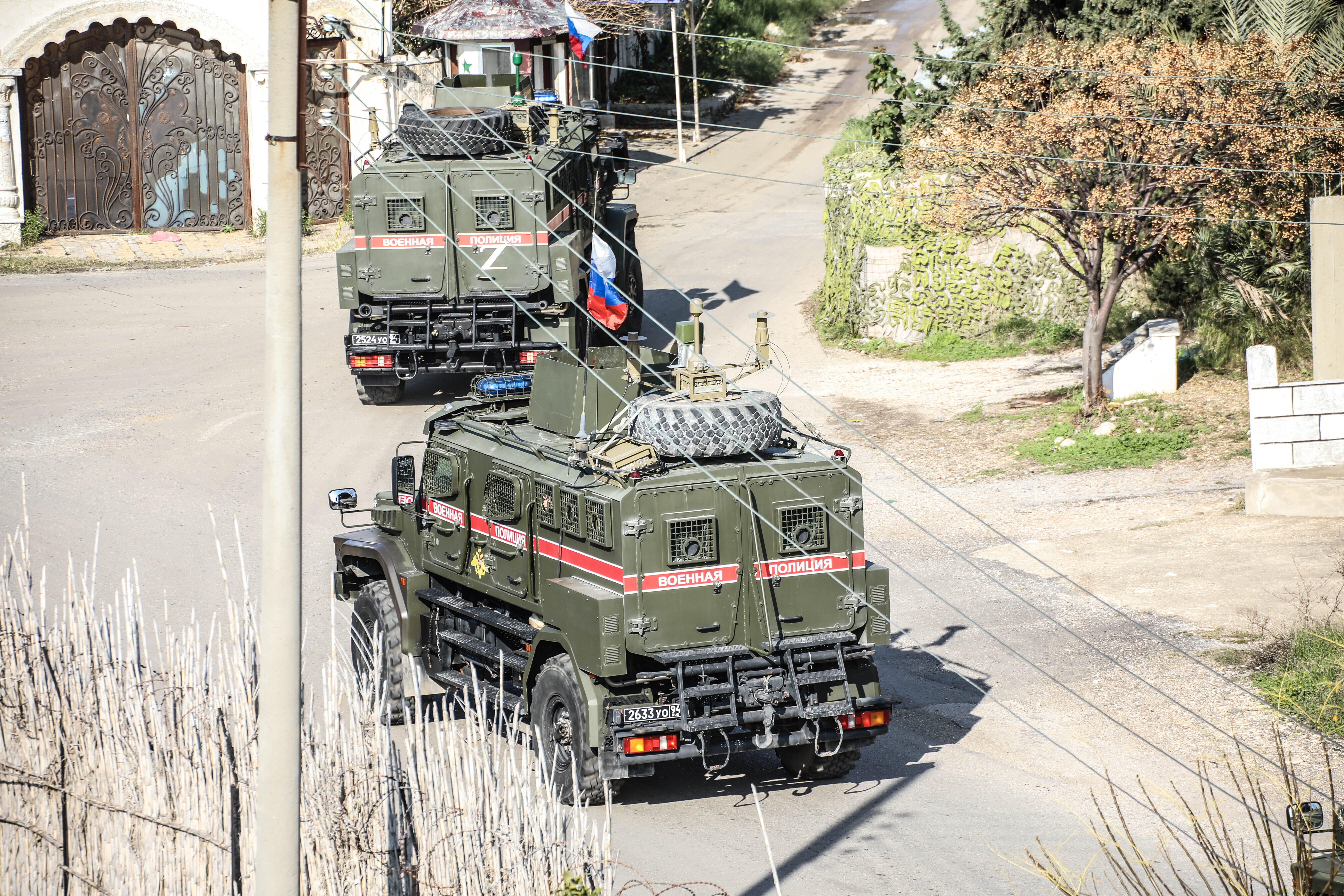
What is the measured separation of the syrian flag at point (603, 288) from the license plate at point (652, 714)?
12225mm

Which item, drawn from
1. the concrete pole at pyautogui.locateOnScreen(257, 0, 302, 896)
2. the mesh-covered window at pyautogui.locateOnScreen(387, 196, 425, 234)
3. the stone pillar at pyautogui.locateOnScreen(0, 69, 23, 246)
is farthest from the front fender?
the stone pillar at pyautogui.locateOnScreen(0, 69, 23, 246)

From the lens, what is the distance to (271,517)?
523 cm

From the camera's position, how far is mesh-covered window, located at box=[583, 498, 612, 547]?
9727 millimetres

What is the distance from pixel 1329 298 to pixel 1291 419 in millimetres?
1665

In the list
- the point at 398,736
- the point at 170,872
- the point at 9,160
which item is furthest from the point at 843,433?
the point at 9,160

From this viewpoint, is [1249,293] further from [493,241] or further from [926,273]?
[493,241]

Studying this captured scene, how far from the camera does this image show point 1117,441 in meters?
19.0

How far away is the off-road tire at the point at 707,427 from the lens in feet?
31.8

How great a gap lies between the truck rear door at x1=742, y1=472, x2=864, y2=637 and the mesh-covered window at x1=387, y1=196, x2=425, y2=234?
10982 millimetres

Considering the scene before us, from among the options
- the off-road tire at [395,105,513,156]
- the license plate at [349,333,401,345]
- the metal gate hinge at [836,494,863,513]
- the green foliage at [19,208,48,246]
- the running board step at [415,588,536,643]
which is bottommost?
the running board step at [415,588,536,643]

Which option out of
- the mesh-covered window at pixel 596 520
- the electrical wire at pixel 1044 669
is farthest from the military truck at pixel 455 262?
the mesh-covered window at pixel 596 520

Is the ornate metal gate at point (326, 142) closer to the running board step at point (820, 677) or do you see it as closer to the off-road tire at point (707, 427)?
the off-road tire at point (707, 427)

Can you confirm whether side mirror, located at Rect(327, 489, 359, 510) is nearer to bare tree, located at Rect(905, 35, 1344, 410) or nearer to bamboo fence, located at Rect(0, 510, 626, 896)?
bamboo fence, located at Rect(0, 510, 626, 896)

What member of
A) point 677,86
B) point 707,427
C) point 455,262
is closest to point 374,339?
point 455,262
